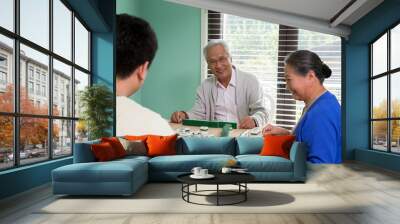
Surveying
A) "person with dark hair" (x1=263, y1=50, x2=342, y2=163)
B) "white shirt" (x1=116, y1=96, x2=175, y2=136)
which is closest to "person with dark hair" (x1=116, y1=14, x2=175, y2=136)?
"white shirt" (x1=116, y1=96, x2=175, y2=136)

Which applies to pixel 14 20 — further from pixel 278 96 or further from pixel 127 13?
pixel 278 96

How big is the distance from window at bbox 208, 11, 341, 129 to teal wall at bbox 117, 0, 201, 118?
526 mm

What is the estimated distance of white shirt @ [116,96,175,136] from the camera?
898cm

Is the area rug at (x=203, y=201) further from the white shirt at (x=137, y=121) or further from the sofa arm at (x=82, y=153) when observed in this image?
the white shirt at (x=137, y=121)

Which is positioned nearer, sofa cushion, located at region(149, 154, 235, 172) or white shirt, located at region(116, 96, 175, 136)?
sofa cushion, located at region(149, 154, 235, 172)

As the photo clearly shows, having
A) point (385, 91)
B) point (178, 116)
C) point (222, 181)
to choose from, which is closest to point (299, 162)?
point (222, 181)

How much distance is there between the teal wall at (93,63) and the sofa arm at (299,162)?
366 centimetres

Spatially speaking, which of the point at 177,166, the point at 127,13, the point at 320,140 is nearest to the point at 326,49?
the point at 320,140

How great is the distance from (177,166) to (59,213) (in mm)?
2314

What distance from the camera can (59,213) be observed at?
4418 mm

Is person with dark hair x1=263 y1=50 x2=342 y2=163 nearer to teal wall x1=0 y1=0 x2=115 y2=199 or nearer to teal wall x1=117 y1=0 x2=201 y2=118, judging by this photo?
teal wall x1=117 y1=0 x2=201 y2=118

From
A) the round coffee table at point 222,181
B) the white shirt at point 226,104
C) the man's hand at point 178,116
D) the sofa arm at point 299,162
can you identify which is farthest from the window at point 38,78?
the sofa arm at point 299,162

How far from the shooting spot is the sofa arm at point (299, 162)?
21.2ft

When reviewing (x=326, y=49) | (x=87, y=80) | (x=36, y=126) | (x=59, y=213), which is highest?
(x=326, y=49)
